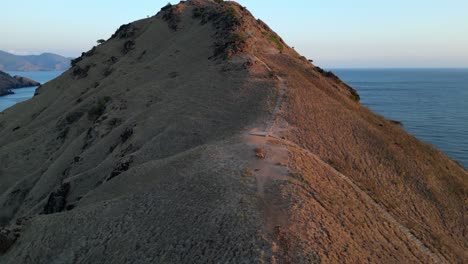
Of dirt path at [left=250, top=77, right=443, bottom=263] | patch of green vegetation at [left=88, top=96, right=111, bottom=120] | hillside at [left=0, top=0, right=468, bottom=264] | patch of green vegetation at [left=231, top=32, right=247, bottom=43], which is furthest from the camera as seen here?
patch of green vegetation at [left=88, top=96, right=111, bottom=120]

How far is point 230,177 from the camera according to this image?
979 inches

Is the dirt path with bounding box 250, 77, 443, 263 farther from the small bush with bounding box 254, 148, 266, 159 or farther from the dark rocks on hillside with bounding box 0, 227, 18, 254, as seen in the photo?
the dark rocks on hillside with bounding box 0, 227, 18, 254

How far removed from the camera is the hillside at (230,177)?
20875mm

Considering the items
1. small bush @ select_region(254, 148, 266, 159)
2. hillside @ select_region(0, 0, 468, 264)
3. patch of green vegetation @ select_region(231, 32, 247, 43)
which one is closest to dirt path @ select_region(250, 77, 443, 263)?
hillside @ select_region(0, 0, 468, 264)

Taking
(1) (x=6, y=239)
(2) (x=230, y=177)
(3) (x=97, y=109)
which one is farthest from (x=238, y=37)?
(1) (x=6, y=239)

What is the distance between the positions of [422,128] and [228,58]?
6415 centimetres

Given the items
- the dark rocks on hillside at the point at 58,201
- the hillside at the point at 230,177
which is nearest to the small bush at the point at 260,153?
the hillside at the point at 230,177

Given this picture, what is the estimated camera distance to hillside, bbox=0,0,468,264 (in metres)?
20.9

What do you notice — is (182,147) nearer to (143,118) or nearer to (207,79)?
(143,118)

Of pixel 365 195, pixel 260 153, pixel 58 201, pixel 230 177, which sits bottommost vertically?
pixel 58 201

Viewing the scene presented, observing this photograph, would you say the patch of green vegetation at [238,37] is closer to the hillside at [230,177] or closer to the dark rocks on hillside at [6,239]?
the hillside at [230,177]

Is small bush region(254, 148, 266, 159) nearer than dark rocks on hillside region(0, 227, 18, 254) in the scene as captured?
Yes

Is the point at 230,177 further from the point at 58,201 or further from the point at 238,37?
the point at 238,37

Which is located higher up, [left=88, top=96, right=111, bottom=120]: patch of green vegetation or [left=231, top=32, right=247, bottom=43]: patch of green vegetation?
[left=231, top=32, right=247, bottom=43]: patch of green vegetation
